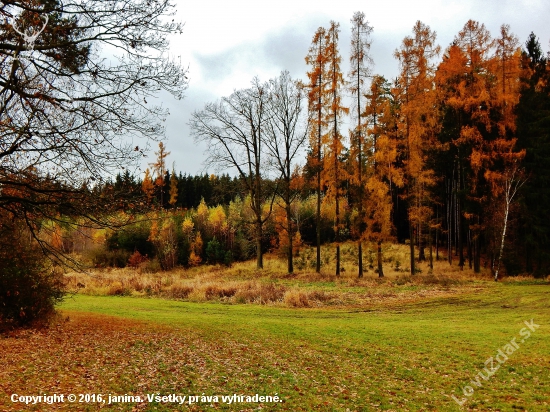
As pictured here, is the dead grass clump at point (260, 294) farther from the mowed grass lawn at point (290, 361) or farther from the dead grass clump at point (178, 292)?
the mowed grass lawn at point (290, 361)

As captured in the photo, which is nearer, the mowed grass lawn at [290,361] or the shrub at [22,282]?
the mowed grass lawn at [290,361]

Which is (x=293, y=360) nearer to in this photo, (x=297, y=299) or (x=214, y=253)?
(x=297, y=299)

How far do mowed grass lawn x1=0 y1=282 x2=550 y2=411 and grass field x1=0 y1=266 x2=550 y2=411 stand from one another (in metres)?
0.03

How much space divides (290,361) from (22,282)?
7.32 metres

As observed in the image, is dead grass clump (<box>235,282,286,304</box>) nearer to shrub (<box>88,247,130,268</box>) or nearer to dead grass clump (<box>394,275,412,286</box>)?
dead grass clump (<box>394,275,412,286</box>)

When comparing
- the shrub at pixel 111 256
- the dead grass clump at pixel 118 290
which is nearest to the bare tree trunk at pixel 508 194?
the dead grass clump at pixel 118 290

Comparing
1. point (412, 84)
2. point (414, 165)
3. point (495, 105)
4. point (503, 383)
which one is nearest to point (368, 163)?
point (414, 165)

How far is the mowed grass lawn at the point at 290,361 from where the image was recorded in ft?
21.5

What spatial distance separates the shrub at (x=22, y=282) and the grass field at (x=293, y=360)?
712 millimetres

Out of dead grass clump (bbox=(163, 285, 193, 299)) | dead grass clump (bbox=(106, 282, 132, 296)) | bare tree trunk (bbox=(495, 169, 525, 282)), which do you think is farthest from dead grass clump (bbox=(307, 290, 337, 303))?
bare tree trunk (bbox=(495, 169, 525, 282))

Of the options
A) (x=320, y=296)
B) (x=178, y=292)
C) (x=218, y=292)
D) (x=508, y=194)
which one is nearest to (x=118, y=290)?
(x=178, y=292)

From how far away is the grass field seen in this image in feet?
21.5

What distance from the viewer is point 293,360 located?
8938 mm

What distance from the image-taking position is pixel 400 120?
26.8 meters
